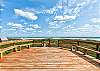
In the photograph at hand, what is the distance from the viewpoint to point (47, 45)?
741 inches

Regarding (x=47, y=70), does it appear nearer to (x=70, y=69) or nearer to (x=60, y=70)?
(x=60, y=70)

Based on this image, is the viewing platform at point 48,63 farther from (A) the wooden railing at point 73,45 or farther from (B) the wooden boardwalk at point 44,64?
(A) the wooden railing at point 73,45

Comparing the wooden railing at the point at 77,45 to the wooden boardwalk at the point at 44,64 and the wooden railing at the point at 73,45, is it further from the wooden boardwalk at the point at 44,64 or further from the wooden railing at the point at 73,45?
the wooden boardwalk at the point at 44,64

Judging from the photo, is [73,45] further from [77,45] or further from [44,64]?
[44,64]

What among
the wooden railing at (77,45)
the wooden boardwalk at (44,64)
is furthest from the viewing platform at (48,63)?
Answer: the wooden railing at (77,45)

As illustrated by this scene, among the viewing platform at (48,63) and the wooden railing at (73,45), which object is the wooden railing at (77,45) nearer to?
the wooden railing at (73,45)

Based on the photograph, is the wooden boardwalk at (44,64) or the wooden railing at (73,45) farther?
the wooden railing at (73,45)

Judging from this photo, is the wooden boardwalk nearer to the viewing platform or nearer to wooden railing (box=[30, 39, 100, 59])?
the viewing platform

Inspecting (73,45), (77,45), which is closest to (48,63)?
(77,45)

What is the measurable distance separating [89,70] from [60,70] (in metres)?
1.00

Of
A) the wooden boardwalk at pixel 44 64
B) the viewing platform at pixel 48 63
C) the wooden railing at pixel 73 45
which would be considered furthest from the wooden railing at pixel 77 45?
the wooden boardwalk at pixel 44 64

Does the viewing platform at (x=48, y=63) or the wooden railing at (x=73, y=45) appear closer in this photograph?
the viewing platform at (x=48, y=63)

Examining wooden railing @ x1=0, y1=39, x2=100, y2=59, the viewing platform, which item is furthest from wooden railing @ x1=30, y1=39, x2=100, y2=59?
the viewing platform

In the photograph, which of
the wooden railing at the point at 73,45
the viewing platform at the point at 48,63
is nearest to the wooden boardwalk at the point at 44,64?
the viewing platform at the point at 48,63
